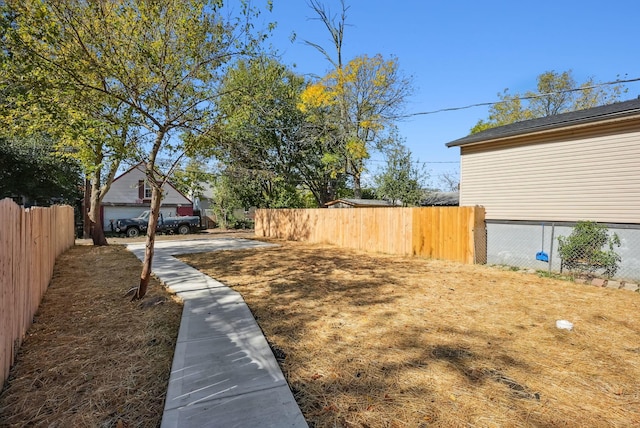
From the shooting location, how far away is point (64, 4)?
14.1ft

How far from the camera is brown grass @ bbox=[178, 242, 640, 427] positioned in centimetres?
225

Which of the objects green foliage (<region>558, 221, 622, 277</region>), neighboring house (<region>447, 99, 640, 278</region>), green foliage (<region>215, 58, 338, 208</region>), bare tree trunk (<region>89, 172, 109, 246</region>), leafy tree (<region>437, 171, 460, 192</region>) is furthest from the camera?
leafy tree (<region>437, 171, 460, 192</region>)

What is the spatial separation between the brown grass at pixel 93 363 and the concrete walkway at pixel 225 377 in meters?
0.14

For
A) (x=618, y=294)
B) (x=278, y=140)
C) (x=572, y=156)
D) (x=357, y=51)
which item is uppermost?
(x=357, y=51)

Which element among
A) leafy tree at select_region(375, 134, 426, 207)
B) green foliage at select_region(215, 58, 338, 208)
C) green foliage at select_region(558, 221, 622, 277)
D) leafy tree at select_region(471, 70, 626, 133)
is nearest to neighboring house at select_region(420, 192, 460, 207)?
leafy tree at select_region(375, 134, 426, 207)

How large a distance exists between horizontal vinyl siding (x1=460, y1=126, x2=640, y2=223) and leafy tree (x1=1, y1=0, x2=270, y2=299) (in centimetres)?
731

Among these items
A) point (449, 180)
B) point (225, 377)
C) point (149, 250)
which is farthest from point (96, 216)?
point (449, 180)

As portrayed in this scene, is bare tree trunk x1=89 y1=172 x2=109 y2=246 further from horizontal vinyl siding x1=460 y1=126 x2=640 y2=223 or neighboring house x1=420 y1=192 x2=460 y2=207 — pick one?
neighboring house x1=420 y1=192 x2=460 y2=207

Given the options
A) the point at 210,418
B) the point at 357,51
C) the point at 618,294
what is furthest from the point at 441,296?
the point at 357,51

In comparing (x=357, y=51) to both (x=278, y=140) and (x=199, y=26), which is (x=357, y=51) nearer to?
(x=278, y=140)

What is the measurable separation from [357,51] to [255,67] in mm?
15383

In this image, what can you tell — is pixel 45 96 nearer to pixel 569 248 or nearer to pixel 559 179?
pixel 569 248

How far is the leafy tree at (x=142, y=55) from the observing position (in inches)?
168

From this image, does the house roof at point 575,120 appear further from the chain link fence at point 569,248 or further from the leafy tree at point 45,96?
the leafy tree at point 45,96
